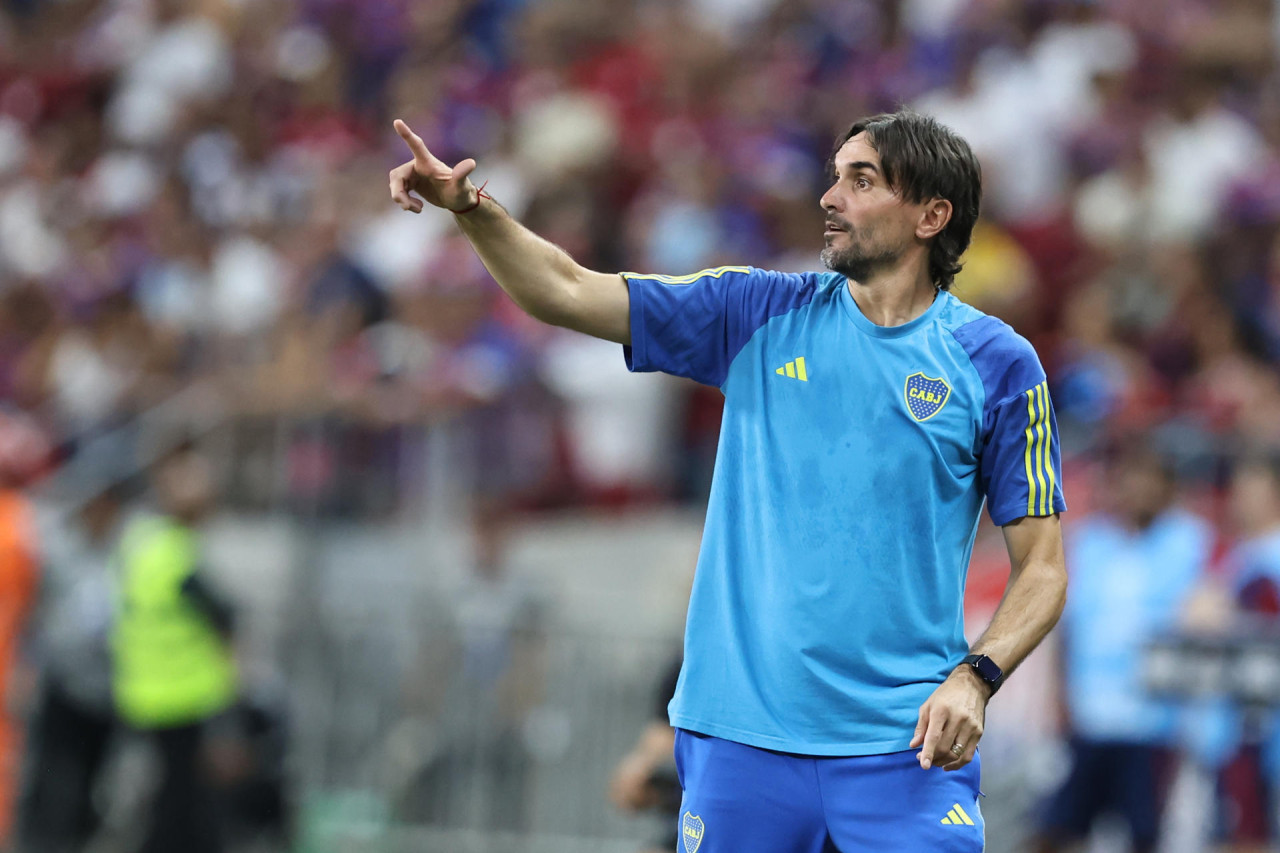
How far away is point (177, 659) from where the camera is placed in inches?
404

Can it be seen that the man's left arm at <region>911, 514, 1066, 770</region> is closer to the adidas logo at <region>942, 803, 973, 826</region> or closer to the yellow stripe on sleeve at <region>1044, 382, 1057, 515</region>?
the yellow stripe on sleeve at <region>1044, 382, 1057, 515</region>

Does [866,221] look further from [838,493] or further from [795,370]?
[838,493]

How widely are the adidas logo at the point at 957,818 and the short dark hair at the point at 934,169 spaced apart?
4.43ft

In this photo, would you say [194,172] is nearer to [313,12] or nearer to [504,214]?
[313,12]

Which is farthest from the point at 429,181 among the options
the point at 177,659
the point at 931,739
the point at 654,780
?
the point at 177,659

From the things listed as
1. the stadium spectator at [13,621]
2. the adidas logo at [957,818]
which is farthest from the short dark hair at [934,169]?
the stadium spectator at [13,621]

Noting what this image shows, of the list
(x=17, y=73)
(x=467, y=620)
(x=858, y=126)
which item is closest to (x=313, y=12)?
(x=17, y=73)

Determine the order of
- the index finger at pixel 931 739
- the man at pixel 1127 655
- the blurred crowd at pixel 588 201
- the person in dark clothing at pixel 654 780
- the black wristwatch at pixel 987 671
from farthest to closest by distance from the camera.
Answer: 1. the blurred crowd at pixel 588 201
2. the man at pixel 1127 655
3. the person in dark clothing at pixel 654 780
4. the black wristwatch at pixel 987 671
5. the index finger at pixel 931 739

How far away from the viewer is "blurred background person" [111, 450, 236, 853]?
10.2 metres

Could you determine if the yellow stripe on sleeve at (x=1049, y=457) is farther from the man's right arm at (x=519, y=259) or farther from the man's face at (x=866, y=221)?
the man's right arm at (x=519, y=259)

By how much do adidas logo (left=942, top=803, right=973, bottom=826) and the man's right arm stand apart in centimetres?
142

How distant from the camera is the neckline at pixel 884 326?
4.44 m

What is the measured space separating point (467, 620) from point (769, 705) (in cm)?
637

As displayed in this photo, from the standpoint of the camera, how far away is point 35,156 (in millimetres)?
16875
